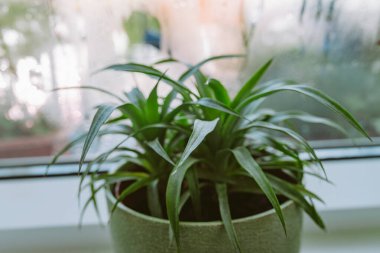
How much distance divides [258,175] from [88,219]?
18.1 inches

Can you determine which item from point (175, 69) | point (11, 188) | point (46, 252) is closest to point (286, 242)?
point (175, 69)

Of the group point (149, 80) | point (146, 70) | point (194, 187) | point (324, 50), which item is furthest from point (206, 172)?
point (324, 50)

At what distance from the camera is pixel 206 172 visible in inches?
23.6

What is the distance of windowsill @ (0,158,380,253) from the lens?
2.72ft

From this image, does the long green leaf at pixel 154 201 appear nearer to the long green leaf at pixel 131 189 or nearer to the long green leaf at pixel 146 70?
the long green leaf at pixel 131 189

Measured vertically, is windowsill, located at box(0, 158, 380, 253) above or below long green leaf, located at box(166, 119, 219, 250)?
below

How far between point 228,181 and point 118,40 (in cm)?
37

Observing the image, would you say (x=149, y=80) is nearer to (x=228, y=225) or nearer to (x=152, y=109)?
(x=152, y=109)

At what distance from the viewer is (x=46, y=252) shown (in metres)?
0.83

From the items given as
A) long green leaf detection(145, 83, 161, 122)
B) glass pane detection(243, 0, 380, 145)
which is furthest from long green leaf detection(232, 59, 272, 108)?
glass pane detection(243, 0, 380, 145)

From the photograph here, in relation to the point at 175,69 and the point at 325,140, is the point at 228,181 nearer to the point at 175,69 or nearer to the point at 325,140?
the point at 175,69

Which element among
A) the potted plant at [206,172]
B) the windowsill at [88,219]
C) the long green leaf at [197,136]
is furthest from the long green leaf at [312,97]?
the windowsill at [88,219]

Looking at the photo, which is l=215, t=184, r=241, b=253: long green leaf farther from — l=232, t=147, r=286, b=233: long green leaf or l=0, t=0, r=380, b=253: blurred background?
l=0, t=0, r=380, b=253: blurred background

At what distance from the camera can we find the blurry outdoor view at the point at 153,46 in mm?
771
